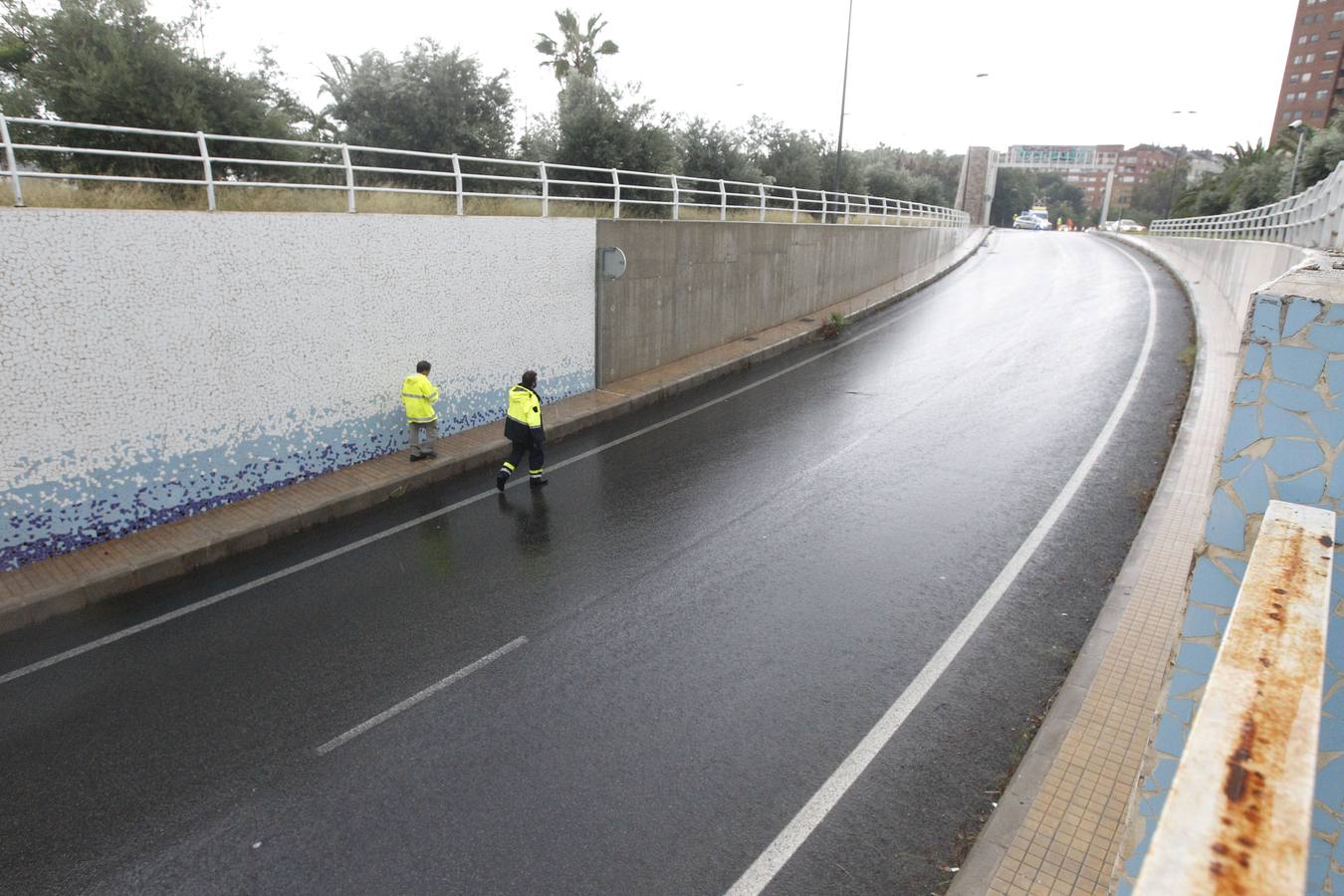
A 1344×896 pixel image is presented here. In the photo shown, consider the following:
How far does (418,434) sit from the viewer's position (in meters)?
11.3

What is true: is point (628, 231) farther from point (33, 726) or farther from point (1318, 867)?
point (1318, 867)

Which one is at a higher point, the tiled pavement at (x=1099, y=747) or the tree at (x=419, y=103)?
the tree at (x=419, y=103)

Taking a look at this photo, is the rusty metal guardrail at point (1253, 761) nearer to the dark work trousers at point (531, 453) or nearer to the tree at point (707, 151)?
the dark work trousers at point (531, 453)

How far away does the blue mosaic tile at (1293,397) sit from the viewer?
8.81 feet

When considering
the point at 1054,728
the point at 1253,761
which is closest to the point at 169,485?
the point at 1054,728

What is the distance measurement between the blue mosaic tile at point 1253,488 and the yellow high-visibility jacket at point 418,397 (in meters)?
9.98

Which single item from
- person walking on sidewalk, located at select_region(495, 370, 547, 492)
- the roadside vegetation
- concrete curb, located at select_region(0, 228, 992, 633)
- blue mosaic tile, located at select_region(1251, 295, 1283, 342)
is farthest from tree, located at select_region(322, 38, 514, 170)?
blue mosaic tile, located at select_region(1251, 295, 1283, 342)

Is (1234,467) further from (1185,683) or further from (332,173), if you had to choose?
(332,173)

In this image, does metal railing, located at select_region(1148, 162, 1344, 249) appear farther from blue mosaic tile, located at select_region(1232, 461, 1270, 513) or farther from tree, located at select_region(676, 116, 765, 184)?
tree, located at select_region(676, 116, 765, 184)

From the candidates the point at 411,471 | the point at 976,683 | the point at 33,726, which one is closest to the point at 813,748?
the point at 976,683

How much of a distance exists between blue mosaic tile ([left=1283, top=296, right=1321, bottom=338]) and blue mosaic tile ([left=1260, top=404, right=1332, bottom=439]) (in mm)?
261

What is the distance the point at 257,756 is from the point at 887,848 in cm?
417

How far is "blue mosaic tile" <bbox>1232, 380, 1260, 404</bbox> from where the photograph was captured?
2.81 m

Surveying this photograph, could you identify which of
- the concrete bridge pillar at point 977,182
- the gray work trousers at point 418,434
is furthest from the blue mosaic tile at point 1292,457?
the concrete bridge pillar at point 977,182
